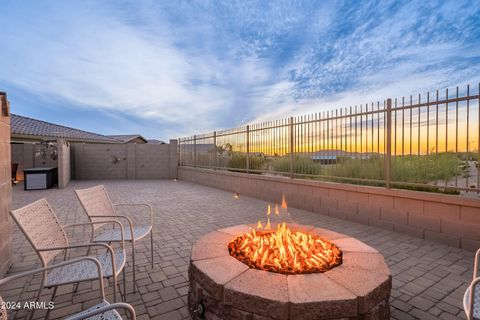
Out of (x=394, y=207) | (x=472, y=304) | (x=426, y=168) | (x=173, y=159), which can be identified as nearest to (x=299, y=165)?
(x=394, y=207)

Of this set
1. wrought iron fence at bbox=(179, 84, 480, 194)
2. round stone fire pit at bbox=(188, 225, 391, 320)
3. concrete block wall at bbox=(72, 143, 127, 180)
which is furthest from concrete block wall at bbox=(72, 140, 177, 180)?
round stone fire pit at bbox=(188, 225, 391, 320)

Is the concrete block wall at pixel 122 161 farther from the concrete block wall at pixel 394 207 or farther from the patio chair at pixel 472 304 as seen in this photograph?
the patio chair at pixel 472 304

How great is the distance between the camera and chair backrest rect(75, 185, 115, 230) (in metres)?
2.78

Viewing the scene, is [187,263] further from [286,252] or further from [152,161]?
[152,161]

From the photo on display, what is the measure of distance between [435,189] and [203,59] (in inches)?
426

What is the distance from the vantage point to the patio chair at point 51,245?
68.9 inches

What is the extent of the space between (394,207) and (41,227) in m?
5.27

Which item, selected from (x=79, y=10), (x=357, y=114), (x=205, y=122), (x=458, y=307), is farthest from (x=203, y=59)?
(x=458, y=307)

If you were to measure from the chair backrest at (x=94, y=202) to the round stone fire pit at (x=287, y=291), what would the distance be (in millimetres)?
1552

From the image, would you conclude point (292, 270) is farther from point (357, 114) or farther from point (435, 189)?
point (357, 114)

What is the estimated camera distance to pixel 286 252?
2.13 m

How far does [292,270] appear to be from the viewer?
190cm

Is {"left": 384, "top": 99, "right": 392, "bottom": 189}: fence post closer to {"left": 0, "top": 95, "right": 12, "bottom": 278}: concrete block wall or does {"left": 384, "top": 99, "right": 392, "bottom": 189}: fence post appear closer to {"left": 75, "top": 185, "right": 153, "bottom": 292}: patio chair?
{"left": 75, "top": 185, "right": 153, "bottom": 292}: patio chair

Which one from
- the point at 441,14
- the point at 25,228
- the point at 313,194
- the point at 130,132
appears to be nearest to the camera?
the point at 25,228
